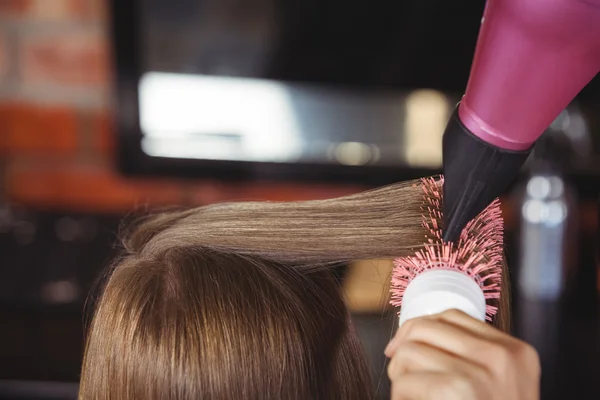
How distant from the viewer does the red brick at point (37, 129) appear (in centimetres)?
128

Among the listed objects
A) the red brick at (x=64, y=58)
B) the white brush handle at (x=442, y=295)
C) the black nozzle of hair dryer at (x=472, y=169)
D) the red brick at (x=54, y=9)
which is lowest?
the white brush handle at (x=442, y=295)

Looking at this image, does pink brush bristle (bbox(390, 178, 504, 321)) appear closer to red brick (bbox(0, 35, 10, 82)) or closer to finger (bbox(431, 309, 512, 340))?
finger (bbox(431, 309, 512, 340))

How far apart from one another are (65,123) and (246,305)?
35.9 inches

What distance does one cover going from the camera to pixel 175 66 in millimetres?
1155

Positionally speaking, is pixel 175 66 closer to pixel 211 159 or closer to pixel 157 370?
pixel 211 159

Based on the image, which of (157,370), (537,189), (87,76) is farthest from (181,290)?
(87,76)

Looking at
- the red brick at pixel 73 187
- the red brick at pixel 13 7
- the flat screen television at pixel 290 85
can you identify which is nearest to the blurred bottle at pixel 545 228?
the flat screen television at pixel 290 85

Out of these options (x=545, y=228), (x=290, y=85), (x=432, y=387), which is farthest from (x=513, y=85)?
(x=290, y=85)

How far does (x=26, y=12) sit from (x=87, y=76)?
15 cm

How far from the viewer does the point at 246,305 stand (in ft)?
1.61

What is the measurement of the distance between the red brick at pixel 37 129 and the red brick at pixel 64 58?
54 mm

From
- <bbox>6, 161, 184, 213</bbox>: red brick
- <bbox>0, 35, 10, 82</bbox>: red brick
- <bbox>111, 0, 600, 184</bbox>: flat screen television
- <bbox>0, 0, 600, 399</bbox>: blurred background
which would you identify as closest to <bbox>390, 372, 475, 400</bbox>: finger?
<bbox>0, 0, 600, 399</bbox>: blurred background

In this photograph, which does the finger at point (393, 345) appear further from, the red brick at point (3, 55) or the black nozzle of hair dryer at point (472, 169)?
the red brick at point (3, 55)

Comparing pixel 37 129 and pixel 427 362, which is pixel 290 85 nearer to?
pixel 37 129
